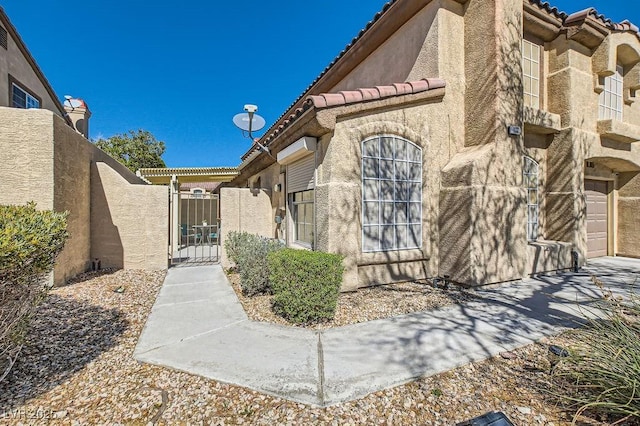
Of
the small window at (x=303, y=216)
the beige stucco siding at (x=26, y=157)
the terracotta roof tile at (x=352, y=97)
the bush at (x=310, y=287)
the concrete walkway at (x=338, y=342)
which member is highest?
the terracotta roof tile at (x=352, y=97)

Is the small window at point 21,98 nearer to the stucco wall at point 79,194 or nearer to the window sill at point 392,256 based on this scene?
the stucco wall at point 79,194

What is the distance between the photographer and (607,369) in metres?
3.23

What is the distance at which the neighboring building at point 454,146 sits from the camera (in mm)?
7301

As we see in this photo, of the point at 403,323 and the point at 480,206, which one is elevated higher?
the point at 480,206

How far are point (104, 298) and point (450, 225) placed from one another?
9.32 metres

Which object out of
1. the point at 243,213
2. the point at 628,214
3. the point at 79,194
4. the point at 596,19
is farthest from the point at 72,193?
the point at 628,214

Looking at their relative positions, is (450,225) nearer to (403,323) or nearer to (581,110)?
(403,323)

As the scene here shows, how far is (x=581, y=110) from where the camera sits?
33.6ft

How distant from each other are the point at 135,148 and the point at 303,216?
3989 cm

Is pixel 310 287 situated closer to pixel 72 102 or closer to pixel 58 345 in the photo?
pixel 58 345

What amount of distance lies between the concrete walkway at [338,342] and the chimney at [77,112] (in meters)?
15.1

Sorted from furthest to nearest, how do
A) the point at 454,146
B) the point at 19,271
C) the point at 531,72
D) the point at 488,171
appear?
the point at 531,72 → the point at 454,146 → the point at 488,171 → the point at 19,271

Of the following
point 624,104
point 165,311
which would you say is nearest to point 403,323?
point 165,311

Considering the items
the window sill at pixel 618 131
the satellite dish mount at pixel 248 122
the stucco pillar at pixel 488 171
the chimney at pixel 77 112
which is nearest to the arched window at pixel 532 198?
the stucco pillar at pixel 488 171
